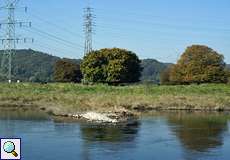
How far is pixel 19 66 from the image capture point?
516 feet

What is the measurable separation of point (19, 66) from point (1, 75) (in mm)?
64274

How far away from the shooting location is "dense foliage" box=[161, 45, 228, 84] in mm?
92562

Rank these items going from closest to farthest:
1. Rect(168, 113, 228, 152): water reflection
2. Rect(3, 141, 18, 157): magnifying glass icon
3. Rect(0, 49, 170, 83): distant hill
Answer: Rect(3, 141, 18, 157): magnifying glass icon → Rect(168, 113, 228, 152): water reflection → Rect(0, 49, 170, 83): distant hill

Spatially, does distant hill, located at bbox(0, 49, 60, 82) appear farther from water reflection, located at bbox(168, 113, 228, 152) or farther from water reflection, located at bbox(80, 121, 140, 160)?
water reflection, located at bbox(80, 121, 140, 160)

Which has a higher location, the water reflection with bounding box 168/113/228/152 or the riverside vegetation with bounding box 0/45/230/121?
the riverside vegetation with bounding box 0/45/230/121

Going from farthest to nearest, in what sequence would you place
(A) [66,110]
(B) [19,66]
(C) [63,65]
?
(B) [19,66] < (C) [63,65] < (A) [66,110]

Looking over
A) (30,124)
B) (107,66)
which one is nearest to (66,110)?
(30,124)

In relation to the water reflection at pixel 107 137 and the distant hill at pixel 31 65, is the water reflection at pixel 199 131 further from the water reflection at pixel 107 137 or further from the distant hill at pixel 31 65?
the distant hill at pixel 31 65

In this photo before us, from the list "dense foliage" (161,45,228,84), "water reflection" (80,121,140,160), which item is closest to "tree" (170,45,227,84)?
"dense foliage" (161,45,228,84)

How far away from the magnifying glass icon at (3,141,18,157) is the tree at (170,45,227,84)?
264ft

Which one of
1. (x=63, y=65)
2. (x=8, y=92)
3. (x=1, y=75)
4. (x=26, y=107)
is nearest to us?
(x=26, y=107)

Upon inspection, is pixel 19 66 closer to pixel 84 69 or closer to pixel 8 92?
pixel 84 69

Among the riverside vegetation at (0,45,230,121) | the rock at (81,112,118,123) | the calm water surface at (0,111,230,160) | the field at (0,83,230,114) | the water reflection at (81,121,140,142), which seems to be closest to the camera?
the calm water surface at (0,111,230,160)

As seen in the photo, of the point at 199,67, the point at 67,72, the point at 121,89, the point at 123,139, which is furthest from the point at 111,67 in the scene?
the point at 123,139
